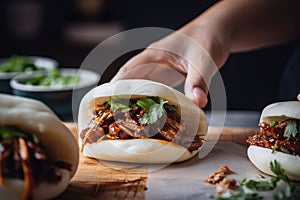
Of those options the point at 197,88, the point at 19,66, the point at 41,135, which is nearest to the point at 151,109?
the point at 197,88

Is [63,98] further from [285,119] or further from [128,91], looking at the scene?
[285,119]

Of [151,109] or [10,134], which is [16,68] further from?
[10,134]

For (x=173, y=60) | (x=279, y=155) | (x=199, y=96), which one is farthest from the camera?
(x=173, y=60)

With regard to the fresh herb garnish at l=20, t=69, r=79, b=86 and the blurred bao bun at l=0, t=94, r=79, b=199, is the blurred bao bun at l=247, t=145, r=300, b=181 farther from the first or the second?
the fresh herb garnish at l=20, t=69, r=79, b=86

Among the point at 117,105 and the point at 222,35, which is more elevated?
the point at 222,35

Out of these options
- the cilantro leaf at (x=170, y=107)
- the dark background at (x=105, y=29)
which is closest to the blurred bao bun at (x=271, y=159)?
the cilantro leaf at (x=170, y=107)

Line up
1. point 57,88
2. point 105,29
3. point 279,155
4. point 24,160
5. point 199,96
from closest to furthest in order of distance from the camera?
1. point 24,160
2. point 279,155
3. point 199,96
4. point 57,88
5. point 105,29

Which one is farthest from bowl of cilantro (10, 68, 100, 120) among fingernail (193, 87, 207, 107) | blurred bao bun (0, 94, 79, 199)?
blurred bao bun (0, 94, 79, 199)

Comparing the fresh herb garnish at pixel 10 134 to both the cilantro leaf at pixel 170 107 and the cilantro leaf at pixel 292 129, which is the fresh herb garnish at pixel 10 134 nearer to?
the cilantro leaf at pixel 170 107

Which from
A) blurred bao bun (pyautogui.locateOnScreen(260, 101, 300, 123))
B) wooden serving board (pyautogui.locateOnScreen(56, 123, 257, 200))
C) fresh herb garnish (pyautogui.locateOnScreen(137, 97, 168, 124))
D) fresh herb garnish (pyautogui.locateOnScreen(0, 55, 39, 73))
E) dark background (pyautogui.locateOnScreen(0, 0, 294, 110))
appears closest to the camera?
wooden serving board (pyautogui.locateOnScreen(56, 123, 257, 200))
